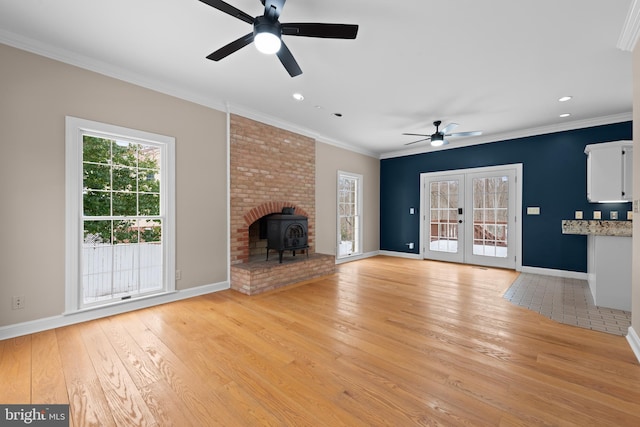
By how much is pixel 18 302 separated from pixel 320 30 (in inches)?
141

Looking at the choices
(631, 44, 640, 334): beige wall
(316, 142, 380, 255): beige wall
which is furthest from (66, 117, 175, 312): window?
(631, 44, 640, 334): beige wall

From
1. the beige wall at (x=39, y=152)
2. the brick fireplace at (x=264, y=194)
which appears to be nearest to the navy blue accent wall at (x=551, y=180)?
the brick fireplace at (x=264, y=194)

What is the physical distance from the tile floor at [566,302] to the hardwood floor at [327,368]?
0.24 metres

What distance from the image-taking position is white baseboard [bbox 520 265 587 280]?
470 centimetres

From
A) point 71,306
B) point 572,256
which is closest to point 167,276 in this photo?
point 71,306

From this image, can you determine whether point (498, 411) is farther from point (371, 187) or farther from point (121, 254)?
point (371, 187)

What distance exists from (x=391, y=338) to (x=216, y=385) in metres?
1.51

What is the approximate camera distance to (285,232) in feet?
14.7

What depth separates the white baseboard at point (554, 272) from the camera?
15.4ft

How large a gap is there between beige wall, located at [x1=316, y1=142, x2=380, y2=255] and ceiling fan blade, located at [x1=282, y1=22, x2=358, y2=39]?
12.2 ft

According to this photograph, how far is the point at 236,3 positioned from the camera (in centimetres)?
212

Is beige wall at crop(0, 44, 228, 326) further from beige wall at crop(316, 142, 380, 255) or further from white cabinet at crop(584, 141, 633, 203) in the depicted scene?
white cabinet at crop(584, 141, 633, 203)

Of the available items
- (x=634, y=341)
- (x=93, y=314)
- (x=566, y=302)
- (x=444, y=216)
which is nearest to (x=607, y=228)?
(x=566, y=302)

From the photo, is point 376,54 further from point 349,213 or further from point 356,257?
point 356,257
